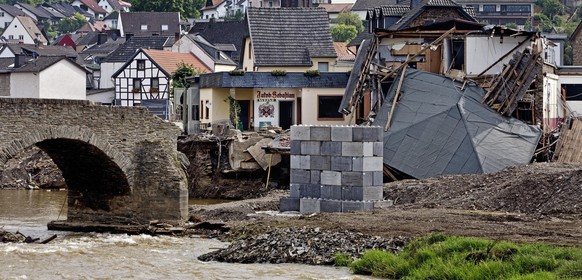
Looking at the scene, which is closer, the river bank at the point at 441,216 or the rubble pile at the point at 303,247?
the rubble pile at the point at 303,247

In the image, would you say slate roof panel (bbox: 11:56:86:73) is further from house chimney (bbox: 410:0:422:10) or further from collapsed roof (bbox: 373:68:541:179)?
collapsed roof (bbox: 373:68:541:179)

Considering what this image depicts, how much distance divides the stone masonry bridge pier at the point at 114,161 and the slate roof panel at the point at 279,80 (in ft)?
70.3

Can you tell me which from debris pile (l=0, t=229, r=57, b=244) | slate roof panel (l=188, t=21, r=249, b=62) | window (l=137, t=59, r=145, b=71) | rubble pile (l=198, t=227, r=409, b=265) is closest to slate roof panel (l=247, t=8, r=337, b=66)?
window (l=137, t=59, r=145, b=71)

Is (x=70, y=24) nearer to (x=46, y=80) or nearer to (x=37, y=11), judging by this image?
(x=37, y=11)

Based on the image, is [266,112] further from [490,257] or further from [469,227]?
[490,257]

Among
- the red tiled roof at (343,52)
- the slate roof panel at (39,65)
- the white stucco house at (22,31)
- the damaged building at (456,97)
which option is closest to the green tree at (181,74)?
the slate roof panel at (39,65)

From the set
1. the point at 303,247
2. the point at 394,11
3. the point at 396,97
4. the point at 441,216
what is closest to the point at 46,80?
the point at 394,11

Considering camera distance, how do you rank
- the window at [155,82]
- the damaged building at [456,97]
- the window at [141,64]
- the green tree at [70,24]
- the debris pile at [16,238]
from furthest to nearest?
the green tree at [70,24] → the window at [141,64] → the window at [155,82] → the damaged building at [456,97] → the debris pile at [16,238]

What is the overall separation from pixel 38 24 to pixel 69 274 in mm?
145987

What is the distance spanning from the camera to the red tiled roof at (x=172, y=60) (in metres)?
84.7

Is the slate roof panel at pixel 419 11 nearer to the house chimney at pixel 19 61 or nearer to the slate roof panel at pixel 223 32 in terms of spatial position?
the house chimney at pixel 19 61

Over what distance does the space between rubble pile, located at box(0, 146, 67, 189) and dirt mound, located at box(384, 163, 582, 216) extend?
21.5 meters

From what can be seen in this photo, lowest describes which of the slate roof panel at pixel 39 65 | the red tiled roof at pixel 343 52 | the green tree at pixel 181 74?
→ the green tree at pixel 181 74

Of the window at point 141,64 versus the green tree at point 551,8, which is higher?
the green tree at point 551,8
